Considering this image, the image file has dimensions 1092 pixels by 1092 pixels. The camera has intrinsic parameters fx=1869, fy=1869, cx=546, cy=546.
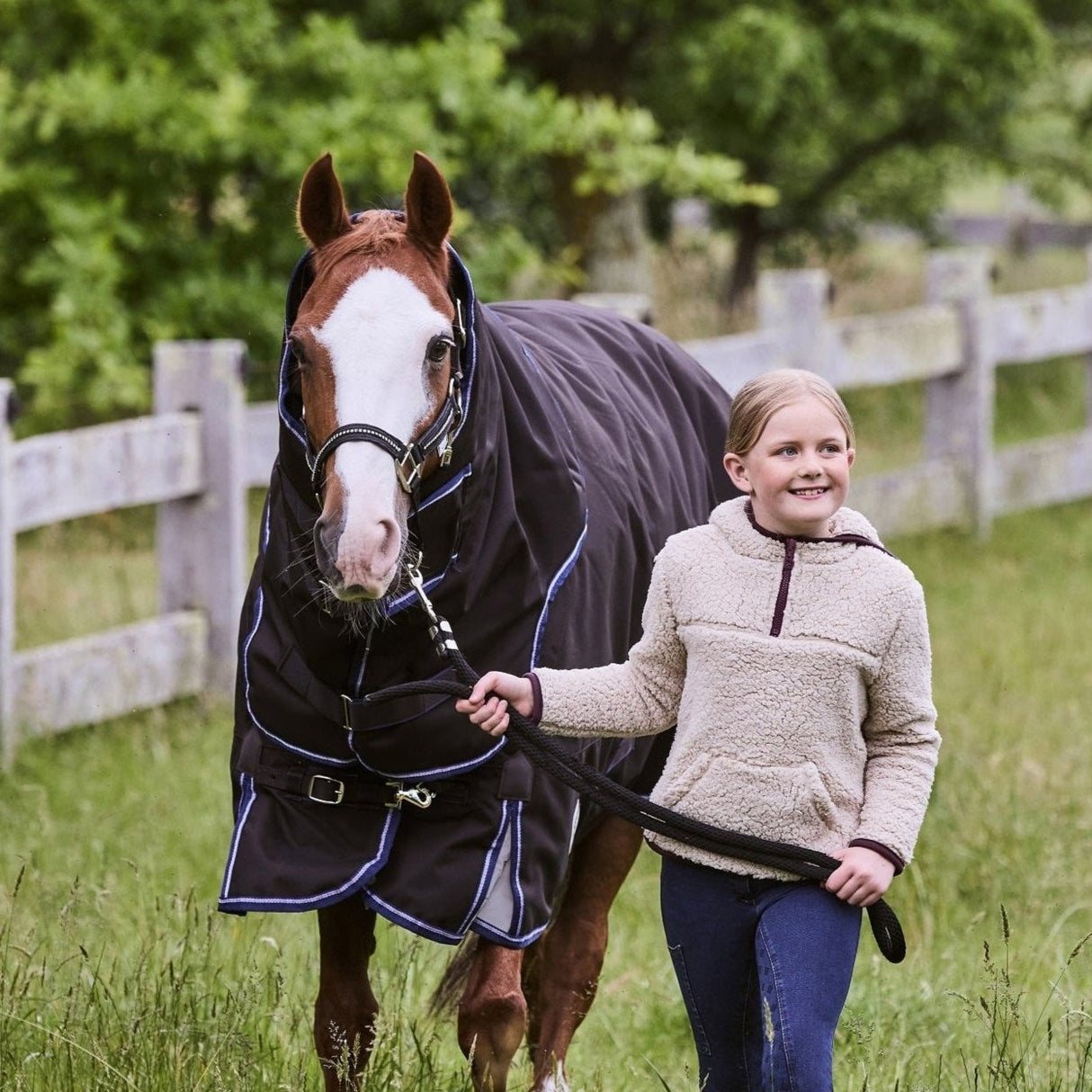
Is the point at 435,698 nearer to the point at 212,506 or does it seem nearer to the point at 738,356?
the point at 212,506

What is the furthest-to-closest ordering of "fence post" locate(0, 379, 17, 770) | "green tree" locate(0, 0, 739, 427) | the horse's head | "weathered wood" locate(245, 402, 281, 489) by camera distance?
"green tree" locate(0, 0, 739, 427)
"weathered wood" locate(245, 402, 281, 489)
"fence post" locate(0, 379, 17, 770)
the horse's head

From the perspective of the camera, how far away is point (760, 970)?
272 cm

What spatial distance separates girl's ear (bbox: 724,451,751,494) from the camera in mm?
2816

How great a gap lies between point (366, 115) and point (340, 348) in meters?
5.59

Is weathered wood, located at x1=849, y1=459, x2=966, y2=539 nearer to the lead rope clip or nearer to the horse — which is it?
the horse

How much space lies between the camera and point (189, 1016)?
3322mm

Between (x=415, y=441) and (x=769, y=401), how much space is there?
1.84ft

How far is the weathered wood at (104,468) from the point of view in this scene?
5.86m

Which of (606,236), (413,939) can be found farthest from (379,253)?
(606,236)

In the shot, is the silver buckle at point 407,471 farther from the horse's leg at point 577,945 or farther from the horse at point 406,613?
the horse's leg at point 577,945

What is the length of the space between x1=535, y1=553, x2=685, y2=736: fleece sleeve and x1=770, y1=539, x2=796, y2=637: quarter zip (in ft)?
0.59

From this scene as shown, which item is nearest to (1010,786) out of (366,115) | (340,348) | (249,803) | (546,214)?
(249,803)

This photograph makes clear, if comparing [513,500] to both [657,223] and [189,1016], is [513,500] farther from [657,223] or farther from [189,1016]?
[657,223]

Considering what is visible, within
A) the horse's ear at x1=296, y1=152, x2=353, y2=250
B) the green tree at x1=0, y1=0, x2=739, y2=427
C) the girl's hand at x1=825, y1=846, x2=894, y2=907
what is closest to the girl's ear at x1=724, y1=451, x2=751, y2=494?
the girl's hand at x1=825, y1=846, x2=894, y2=907
